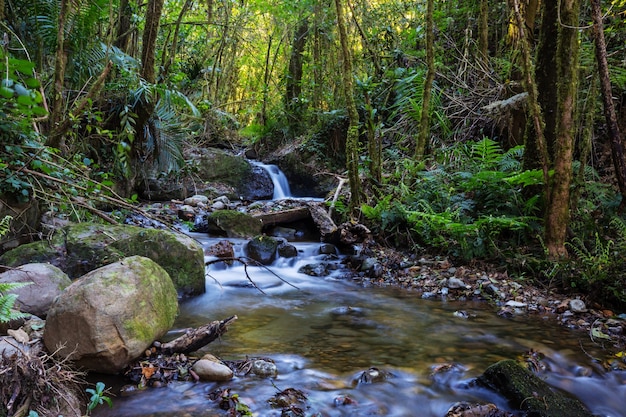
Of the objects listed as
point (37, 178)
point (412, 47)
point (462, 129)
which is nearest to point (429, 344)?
point (37, 178)

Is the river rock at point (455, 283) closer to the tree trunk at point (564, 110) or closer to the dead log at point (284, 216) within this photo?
the tree trunk at point (564, 110)

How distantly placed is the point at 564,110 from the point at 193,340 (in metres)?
4.39

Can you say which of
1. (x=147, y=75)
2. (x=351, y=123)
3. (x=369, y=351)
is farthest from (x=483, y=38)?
(x=369, y=351)

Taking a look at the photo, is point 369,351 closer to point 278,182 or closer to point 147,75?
point 147,75

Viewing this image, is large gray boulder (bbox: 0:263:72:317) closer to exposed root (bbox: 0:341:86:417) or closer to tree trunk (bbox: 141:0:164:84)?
exposed root (bbox: 0:341:86:417)

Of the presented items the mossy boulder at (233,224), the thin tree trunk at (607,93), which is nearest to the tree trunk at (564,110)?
the thin tree trunk at (607,93)

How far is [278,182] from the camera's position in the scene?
12.0m

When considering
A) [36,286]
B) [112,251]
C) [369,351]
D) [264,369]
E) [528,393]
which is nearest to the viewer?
[528,393]

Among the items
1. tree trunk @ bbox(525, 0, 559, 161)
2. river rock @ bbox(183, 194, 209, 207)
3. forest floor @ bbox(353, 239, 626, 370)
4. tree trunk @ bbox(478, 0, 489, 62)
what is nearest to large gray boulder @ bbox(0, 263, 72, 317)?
forest floor @ bbox(353, 239, 626, 370)

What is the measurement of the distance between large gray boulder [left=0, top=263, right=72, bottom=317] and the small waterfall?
803 centimetres

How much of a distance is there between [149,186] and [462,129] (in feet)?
22.7

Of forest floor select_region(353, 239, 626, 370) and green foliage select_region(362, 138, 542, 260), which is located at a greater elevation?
green foliage select_region(362, 138, 542, 260)

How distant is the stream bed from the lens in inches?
110

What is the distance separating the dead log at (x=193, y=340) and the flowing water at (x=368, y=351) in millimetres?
220
